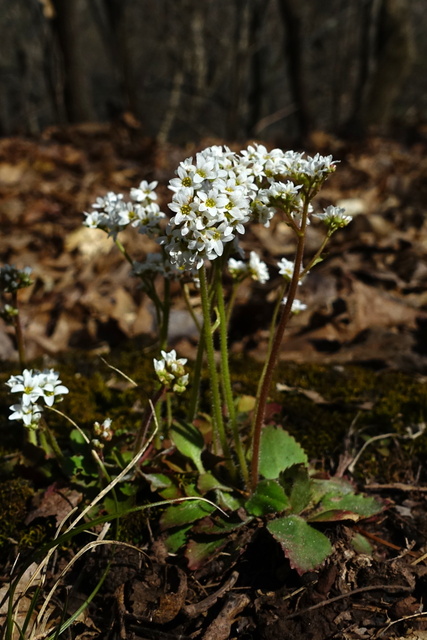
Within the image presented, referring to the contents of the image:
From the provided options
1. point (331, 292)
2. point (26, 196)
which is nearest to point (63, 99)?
point (26, 196)

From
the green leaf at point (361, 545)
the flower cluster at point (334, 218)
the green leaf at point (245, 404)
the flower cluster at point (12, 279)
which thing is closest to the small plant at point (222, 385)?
the flower cluster at point (334, 218)

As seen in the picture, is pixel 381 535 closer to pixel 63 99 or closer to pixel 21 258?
pixel 21 258

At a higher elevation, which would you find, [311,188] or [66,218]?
[66,218]

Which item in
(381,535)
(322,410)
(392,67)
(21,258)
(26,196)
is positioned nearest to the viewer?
(381,535)

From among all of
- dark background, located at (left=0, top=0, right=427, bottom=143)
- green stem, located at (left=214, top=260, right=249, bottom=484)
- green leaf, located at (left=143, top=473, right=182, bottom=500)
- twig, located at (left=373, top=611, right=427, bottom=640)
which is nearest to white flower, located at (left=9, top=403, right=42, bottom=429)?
green leaf, located at (left=143, top=473, right=182, bottom=500)

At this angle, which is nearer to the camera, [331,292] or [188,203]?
[188,203]

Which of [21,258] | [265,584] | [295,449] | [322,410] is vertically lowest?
[265,584]

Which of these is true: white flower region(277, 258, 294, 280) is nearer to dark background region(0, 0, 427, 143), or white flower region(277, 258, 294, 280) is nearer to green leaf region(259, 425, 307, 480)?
green leaf region(259, 425, 307, 480)
